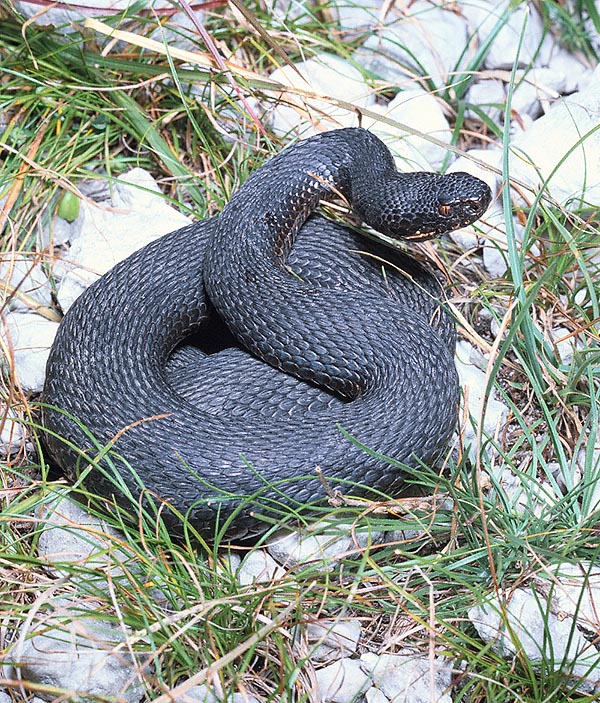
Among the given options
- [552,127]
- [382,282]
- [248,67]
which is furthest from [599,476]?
[248,67]

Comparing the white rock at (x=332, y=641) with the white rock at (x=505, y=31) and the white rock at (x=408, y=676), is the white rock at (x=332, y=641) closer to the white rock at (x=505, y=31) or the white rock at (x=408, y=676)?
the white rock at (x=408, y=676)

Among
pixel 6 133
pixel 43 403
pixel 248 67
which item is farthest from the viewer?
pixel 248 67

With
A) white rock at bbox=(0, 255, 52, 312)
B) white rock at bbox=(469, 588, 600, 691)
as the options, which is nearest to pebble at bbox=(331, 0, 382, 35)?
white rock at bbox=(0, 255, 52, 312)

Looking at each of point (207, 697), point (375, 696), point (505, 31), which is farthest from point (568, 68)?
point (207, 697)

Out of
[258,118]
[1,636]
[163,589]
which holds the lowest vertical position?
[1,636]

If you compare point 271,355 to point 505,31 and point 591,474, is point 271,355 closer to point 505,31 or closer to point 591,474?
point 591,474

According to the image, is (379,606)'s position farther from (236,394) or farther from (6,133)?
(6,133)
